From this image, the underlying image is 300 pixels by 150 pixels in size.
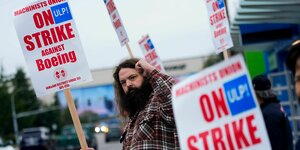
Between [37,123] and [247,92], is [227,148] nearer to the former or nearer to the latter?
[247,92]

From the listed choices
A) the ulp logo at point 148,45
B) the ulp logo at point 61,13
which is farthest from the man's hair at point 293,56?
the ulp logo at point 148,45

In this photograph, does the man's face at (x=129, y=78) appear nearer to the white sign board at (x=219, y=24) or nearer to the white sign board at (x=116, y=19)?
the white sign board at (x=219, y=24)

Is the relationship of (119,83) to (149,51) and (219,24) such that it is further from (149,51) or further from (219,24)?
(149,51)

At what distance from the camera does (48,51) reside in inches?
195

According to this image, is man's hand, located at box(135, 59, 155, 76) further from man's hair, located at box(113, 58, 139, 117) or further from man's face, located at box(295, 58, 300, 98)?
man's face, located at box(295, 58, 300, 98)

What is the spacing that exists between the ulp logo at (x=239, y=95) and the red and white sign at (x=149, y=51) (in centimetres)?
706

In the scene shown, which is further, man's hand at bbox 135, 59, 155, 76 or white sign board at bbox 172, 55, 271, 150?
man's hand at bbox 135, 59, 155, 76

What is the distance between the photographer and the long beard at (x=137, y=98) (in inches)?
184

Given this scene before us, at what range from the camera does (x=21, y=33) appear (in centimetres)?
493

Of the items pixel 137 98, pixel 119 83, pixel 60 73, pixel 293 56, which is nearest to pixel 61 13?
pixel 60 73

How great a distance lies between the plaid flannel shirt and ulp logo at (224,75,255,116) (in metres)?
1.67

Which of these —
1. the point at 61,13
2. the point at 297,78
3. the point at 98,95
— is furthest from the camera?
the point at 98,95

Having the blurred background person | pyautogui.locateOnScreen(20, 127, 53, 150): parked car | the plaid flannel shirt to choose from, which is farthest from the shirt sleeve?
pyautogui.locateOnScreen(20, 127, 53, 150): parked car

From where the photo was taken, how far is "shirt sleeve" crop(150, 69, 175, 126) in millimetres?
4477
